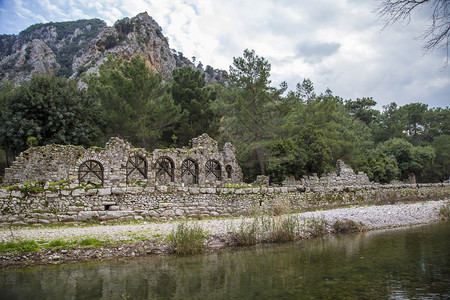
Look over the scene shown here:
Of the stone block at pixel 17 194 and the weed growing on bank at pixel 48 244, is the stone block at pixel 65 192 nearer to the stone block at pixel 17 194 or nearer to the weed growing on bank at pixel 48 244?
the stone block at pixel 17 194

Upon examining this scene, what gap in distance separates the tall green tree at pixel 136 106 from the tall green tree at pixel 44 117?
6.92ft

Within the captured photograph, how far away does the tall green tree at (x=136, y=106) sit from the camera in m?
25.3

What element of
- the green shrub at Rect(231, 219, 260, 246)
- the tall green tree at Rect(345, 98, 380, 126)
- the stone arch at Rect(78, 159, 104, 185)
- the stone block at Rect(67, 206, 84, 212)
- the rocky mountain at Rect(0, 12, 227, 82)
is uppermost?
the rocky mountain at Rect(0, 12, 227, 82)

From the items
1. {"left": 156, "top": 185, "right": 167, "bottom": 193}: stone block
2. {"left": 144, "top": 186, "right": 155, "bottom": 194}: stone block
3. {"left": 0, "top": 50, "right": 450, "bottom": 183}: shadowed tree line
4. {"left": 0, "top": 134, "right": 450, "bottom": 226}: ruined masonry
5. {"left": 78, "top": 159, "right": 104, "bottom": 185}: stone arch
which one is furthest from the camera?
{"left": 0, "top": 50, "right": 450, "bottom": 183}: shadowed tree line

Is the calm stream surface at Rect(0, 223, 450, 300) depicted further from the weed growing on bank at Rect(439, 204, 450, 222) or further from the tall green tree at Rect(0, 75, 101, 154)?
the tall green tree at Rect(0, 75, 101, 154)

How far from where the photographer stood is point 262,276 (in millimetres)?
6375

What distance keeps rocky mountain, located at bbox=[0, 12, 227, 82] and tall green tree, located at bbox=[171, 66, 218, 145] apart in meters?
29.7

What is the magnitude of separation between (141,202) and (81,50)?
90.0 meters

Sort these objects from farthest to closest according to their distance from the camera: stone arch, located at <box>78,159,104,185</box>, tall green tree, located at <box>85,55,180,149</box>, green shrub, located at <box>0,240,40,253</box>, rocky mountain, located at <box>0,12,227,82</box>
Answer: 1. rocky mountain, located at <box>0,12,227,82</box>
2. tall green tree, located at <box>85,55,180,149</box>
3. stone arch, located at <box>78,159,104,185</box>
4. green shrub, located at <box>0,240,40,253</box>

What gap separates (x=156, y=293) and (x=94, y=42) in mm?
83338

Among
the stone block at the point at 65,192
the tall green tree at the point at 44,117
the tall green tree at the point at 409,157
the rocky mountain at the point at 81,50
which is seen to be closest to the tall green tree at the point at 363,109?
the tall green tree at the point at 409,157

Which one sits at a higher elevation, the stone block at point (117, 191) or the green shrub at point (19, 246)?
the stone block at point (117, 191)

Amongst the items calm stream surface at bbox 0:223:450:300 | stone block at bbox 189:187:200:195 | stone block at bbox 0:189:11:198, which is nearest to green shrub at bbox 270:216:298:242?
calm stream surface at bbox 0:223:450:300

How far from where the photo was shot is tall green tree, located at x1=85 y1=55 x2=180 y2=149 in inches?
997
